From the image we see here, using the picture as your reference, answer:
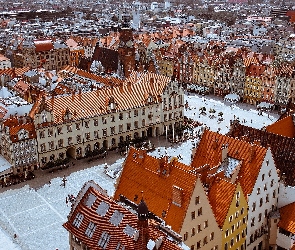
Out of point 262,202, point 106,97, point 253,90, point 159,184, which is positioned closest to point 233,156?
point 262,202

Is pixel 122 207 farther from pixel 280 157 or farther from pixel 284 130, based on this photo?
pixel 284 130

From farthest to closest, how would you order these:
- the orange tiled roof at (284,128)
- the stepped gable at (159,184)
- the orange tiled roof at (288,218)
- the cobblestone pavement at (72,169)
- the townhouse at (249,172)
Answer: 1. the cobblestone pavement at (72,169)
2. the orange tiled roof at (284,128)
3. the orange tiled roof at (288,218)
4. the townhouse at (249,172)
5. the stepped gable at (159,184)

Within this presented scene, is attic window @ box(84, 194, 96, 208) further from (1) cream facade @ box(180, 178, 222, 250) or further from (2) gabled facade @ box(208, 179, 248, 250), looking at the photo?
(2) gabled facade @ box(208, 179, 248, 250)

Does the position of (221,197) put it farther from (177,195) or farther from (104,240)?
(104,240)

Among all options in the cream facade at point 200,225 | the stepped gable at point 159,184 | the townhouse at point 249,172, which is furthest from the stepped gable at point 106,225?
the townhouse at point 249,172

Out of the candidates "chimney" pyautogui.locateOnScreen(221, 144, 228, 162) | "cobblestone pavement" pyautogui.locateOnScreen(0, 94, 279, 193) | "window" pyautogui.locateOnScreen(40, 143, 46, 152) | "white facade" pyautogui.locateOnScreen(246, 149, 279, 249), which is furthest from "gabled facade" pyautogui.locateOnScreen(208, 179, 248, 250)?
"window" pyautogui.locateOnScreen(40, 143, 46, 152)

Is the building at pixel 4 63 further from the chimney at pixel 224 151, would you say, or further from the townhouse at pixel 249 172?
the chimney at pixel 224 151

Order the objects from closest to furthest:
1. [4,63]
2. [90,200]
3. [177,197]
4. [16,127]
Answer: [90,200] < [177,197] < [16,127] < [4,63]
